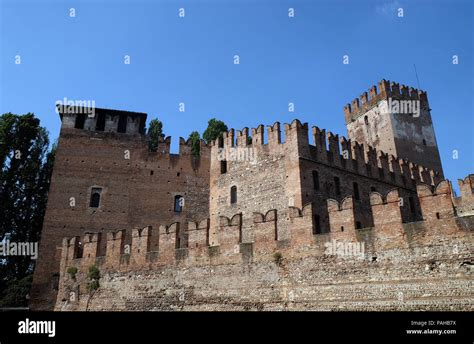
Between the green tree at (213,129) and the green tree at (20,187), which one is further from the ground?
the green tree at (213,129)

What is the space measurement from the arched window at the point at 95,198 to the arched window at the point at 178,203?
14.4ft

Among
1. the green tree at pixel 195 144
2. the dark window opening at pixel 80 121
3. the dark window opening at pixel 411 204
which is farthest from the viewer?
the green tree at pixel 195 144

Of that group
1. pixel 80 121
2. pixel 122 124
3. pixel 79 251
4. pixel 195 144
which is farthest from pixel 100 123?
pixel 79 251

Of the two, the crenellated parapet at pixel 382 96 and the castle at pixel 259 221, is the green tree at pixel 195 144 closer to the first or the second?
the castle at pixel 259 221

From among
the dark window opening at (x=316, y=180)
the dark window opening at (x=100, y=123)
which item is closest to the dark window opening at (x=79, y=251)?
the dark window opening at (x=100, y=123)

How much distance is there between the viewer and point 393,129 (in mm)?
29781

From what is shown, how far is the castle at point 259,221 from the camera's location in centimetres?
1127

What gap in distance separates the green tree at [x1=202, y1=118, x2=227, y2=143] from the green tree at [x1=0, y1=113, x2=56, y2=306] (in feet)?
39.1

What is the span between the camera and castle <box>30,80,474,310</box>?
37.0 feet

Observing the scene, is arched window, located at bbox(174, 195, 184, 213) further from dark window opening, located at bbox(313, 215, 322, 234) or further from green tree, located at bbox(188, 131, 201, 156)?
dark window opening, located at bbox(313, 215, 322, 234)

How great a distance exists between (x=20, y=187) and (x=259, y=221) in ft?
64.4
